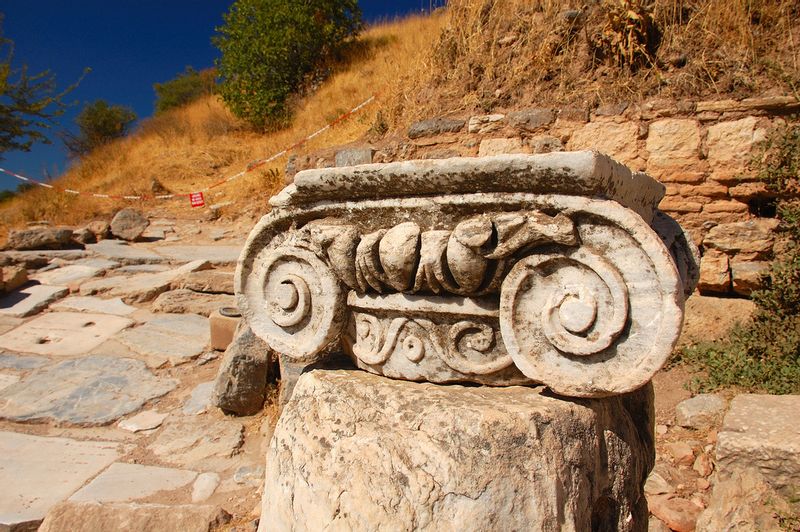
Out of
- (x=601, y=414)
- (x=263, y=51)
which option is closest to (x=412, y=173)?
(x=601, y=414)

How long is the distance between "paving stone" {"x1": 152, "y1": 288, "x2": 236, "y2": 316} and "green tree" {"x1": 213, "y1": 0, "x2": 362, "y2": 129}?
7.84 meters

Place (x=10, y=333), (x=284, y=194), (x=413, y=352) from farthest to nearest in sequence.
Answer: (x=10, y=333), (x=284, y=194), (x=413, y=352)

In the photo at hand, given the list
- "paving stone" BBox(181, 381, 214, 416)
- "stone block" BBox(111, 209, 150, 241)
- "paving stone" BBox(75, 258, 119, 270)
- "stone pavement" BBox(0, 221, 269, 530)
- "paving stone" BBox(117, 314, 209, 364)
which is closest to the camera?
"stone pavement" BBox(0, 221, 269, 530)

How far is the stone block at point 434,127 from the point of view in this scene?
4.34 metres

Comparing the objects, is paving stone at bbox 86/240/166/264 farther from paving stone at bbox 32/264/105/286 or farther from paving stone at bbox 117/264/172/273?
paving stone at bbox 32/264/105/286

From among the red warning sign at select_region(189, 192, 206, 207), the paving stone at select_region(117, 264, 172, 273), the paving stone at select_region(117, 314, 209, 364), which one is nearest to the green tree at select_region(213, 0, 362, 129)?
the red warning sign at select_region(189, 192, 206, 207)

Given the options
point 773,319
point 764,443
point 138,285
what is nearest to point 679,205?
point 773,319

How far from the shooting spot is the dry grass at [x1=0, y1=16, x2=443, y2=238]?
353 inches

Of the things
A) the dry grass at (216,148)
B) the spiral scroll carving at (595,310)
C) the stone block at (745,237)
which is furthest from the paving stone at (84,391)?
the dry grass at (216,148)

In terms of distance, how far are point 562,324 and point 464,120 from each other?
3.37m

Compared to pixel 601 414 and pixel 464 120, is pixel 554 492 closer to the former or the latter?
pixel 601 414

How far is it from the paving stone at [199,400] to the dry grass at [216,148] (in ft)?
15.7

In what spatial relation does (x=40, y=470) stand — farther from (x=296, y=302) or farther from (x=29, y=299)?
(x=29, y=299)

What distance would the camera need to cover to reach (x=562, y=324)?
1179mm
